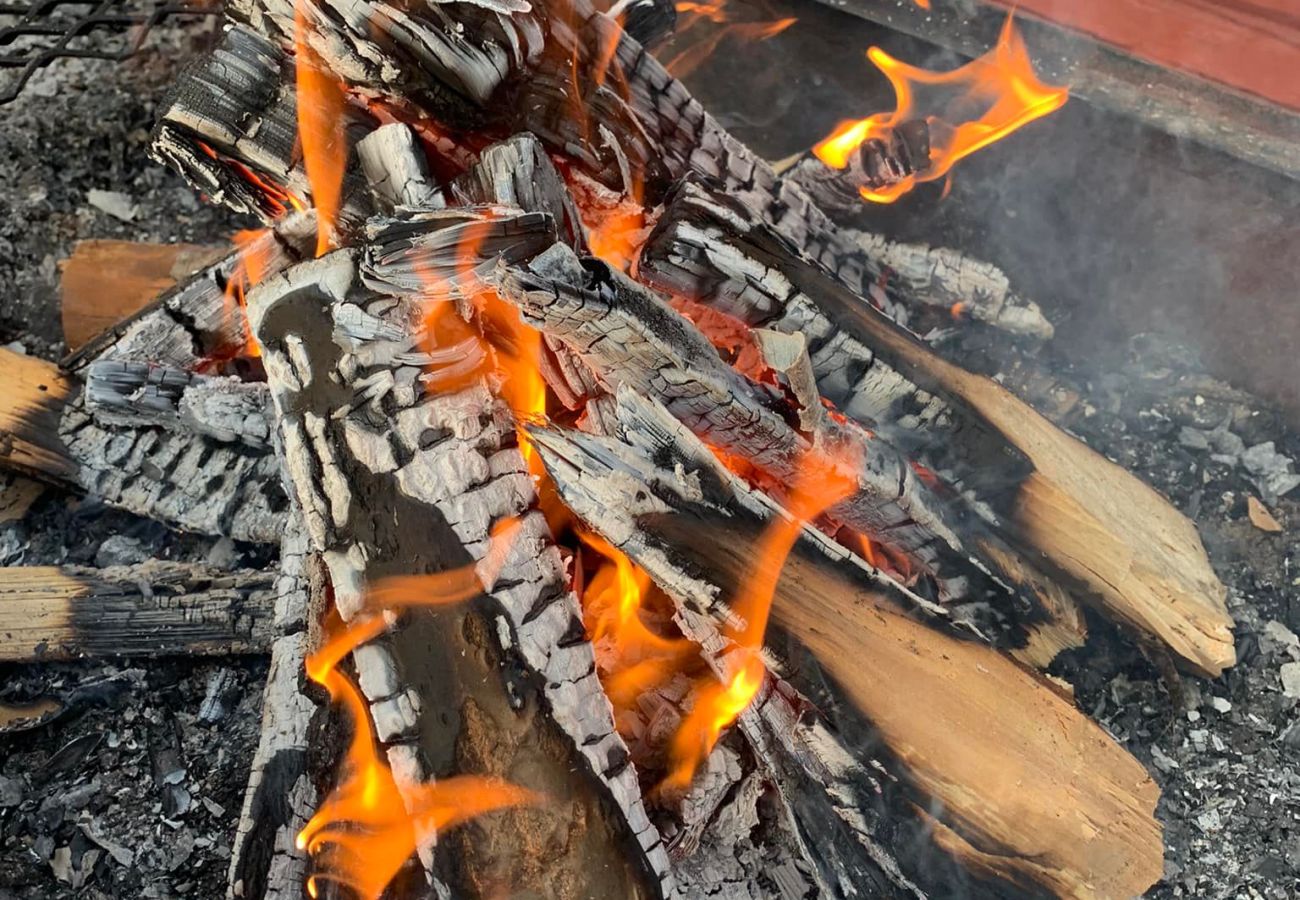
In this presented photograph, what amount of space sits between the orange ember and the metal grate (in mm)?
1939

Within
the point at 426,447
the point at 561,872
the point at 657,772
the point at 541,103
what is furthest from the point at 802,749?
the point at 541,103

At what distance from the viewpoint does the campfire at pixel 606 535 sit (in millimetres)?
1490

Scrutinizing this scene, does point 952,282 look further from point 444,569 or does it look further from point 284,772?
point 284,772

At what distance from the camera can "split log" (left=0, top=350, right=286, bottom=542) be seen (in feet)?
7.36

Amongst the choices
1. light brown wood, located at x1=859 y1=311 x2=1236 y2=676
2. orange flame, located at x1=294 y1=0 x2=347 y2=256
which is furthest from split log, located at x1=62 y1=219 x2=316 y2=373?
light brown wood, located at x1=859 y1=311 x2=1236 y2=676

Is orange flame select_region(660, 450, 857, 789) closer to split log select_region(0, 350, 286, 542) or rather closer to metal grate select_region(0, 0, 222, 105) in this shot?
split log select_region(0, 350, 286, 542)

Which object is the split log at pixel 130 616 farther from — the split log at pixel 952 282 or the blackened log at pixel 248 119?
the split log at pixel 952 282

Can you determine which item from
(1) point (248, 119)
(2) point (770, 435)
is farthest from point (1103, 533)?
(1) point (248, 119)

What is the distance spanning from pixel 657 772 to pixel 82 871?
116cm

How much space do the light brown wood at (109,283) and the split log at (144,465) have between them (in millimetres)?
293

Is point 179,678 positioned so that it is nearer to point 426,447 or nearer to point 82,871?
point 82,871

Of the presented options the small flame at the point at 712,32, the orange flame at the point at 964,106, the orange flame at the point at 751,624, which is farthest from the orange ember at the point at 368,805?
the small flame at the point at 712,32

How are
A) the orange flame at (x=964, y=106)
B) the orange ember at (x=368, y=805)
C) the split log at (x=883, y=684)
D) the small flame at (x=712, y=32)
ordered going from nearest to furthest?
the orange ember at (x=368, y=805), the split log at (x=883, y=684), the orange flame at (x=964, y=106), the small flame at (x=712, y=32)

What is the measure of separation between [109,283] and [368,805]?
1801 millimetres
